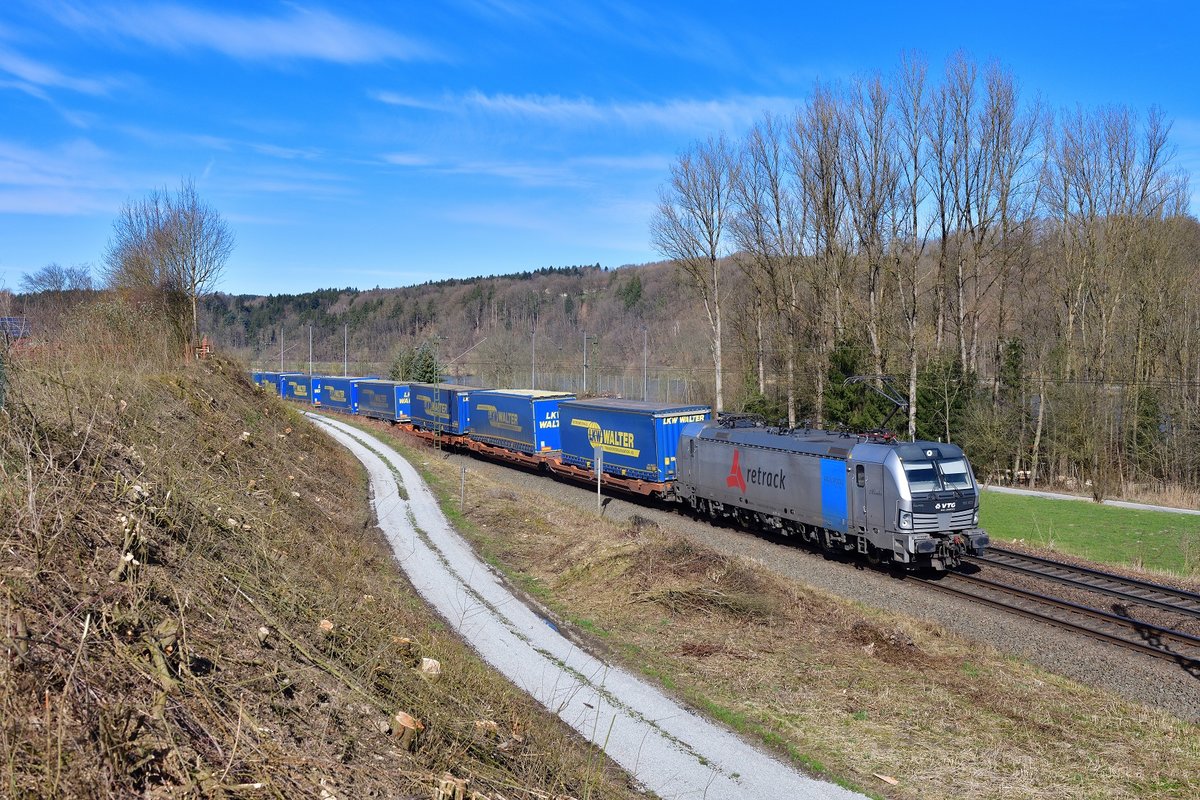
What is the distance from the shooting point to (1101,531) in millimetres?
25359

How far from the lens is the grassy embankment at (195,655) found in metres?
5.23

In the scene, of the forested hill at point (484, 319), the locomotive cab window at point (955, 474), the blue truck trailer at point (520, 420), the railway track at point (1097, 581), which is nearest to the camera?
the railway track at point (1097, 581)

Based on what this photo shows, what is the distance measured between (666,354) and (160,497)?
7946 centimetres

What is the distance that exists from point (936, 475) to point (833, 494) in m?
2.53

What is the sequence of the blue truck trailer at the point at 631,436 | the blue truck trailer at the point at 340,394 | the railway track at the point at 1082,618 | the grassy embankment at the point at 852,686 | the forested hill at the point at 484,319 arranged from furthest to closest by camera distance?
1. the forested hill at the point at 484,319
2. the blue truck trailer at the point at 340,394
3. the blue truck trailer at the point at 631,436
4. the railway track at the point at 1082,618
5. the grassy embankment at the point at 852,686

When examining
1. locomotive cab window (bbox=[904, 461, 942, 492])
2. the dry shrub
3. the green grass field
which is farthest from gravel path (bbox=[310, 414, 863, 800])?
the green grass field

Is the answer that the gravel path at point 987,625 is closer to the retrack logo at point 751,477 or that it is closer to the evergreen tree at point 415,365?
the retrack logo at point 751,477

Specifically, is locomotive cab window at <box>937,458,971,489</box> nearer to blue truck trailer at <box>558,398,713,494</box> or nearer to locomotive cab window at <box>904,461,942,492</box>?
locomotive cab window at <box>904,461,942,492</box>

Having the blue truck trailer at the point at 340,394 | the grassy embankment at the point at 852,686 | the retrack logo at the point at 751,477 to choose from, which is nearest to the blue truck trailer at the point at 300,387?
the blue truck trailer at the point at 340,394

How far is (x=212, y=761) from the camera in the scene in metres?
5.48

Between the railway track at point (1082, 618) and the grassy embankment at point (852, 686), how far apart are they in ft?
4.18

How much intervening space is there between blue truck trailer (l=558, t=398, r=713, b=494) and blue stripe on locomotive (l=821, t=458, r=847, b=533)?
7666 mm

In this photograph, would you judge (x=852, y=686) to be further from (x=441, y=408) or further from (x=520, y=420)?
(x=441, y=408)

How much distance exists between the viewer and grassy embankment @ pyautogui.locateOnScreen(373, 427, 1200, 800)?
8.84 metres
